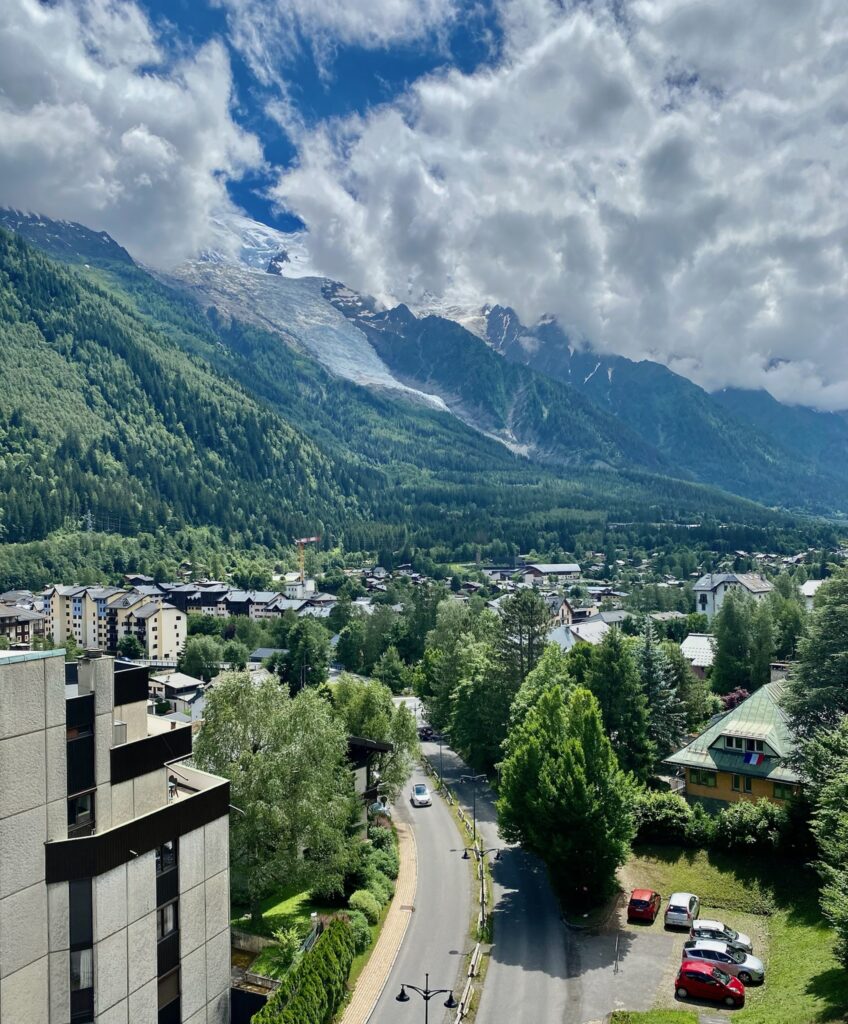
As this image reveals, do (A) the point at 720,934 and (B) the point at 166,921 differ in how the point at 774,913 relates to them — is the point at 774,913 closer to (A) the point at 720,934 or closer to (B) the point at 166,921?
(A) the point at 720,934

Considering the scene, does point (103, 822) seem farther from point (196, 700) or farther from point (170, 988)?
point (196, 700)

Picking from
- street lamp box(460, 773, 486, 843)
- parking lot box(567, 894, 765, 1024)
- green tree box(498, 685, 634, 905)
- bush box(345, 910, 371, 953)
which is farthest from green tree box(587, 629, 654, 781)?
bush box(345, 910, 371, 953)

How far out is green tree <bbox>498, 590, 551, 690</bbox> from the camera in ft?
238

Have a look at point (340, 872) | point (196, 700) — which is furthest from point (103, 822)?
point (196, 700)

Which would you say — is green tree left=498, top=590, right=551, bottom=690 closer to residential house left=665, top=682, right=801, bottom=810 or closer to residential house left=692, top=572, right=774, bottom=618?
residential house left=665, top=682, right=801, bottom=810

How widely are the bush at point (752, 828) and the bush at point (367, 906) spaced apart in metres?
19.3

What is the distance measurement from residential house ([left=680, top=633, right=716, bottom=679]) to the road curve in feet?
181

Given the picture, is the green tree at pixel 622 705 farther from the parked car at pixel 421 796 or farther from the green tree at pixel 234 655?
the green tree at pixel 234 655

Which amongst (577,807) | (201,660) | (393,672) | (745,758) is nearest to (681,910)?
(577,807)

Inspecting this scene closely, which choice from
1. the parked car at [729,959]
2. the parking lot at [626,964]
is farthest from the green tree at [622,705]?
the parked car at [729,959]

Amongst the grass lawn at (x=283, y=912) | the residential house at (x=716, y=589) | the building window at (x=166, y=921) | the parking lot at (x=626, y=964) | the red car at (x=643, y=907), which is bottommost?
the grass lawn at (x=283, y=912)

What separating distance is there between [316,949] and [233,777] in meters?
10.5

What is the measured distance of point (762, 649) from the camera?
3617 inches

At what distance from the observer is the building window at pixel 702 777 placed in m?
55.6
